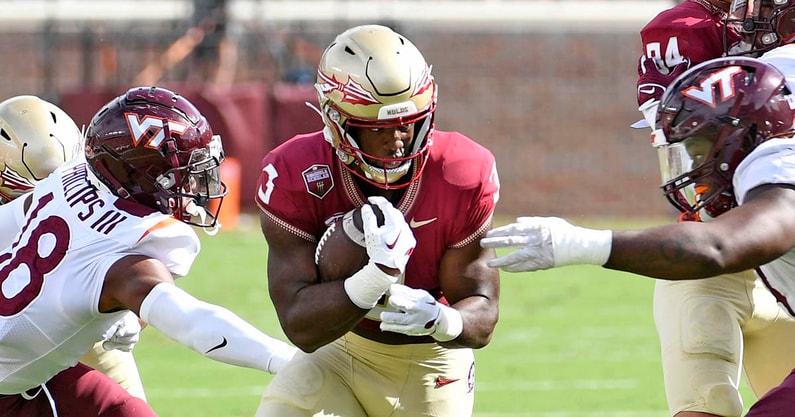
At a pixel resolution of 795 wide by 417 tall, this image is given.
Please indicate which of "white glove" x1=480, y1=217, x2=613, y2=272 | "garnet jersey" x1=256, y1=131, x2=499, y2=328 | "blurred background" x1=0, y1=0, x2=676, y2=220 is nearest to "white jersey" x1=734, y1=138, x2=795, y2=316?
"white glove" x1=480, y1=217, x2=613, y2=272

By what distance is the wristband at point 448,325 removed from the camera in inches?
141

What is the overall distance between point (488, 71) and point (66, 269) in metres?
14.2

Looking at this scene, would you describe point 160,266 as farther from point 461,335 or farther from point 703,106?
point 703,106

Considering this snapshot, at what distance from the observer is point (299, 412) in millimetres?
3859

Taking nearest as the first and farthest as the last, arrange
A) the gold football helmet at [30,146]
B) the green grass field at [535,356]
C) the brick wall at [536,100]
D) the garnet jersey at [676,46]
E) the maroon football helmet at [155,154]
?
the maroon football helmet at [155,154] → the garnet jersey at [676,46] → the gold football helmet at [30,146] → the green grass field at [535,356] → the brick wall at [536,100]

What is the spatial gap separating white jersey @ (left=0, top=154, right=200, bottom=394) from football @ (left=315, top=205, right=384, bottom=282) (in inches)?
18.6

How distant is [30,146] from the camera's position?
5043 mm

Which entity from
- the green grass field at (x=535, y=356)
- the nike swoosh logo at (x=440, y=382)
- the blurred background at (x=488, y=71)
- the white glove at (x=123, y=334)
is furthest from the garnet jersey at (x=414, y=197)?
the blurred background at (x=488, y=71)

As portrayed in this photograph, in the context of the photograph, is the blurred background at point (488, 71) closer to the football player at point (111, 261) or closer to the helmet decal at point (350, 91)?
the football player at point (111, 261)

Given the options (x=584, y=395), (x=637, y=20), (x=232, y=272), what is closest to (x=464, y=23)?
(x=637, y=20)

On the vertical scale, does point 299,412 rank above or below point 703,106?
below

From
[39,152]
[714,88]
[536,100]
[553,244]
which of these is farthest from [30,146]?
[536,100]

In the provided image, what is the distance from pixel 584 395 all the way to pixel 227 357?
3581 millimetres

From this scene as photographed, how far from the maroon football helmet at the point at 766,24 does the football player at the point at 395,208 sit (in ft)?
3.73
